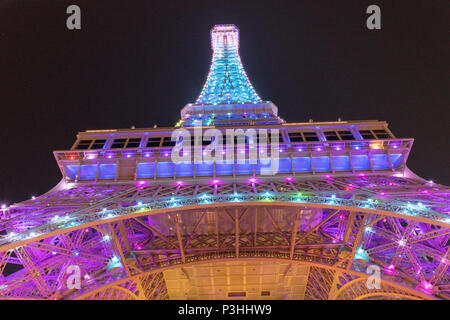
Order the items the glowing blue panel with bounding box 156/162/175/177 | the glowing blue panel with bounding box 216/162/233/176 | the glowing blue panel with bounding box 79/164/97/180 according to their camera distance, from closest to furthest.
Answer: the glowing blue panel with bounding box 216/162/233/176 < the glowing blue panel with bounding box 156/162/175/177 < the glowing blue panel with bounding box 79/164/97/180

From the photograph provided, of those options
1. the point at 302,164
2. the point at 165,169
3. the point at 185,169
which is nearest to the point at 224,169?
the point at 185,169

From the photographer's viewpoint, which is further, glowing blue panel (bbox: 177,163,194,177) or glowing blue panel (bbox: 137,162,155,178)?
glowing blue panel (bbox: 137,162,155,178)

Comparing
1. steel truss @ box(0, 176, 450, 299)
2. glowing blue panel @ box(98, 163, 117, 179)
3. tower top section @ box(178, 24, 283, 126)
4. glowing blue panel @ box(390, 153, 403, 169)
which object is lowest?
steel truss @ box(0, 176, 450, 299)

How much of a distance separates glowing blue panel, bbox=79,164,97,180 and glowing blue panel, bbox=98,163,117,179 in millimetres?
401

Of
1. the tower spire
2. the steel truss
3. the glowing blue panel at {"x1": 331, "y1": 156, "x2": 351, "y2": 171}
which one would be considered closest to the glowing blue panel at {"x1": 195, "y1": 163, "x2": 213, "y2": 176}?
the steel truss

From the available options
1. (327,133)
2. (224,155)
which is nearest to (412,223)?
(327,133)

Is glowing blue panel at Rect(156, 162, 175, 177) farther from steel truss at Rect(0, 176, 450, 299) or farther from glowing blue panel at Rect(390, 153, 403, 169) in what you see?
glowing blue panel at Rect(390, 153, 403, 169)

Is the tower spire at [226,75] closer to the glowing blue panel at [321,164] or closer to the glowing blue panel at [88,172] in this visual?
the glowing blue panel at [321,164]

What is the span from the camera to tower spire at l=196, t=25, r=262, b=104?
4291 cm

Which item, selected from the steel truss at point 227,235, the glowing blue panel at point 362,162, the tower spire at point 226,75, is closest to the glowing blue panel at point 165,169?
the steel truss at point 227,235

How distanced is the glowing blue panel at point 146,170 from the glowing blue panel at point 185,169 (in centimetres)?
183

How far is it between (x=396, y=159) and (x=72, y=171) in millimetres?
22897

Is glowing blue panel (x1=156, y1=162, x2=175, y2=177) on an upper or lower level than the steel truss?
upper

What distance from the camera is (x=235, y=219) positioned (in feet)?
62.1
